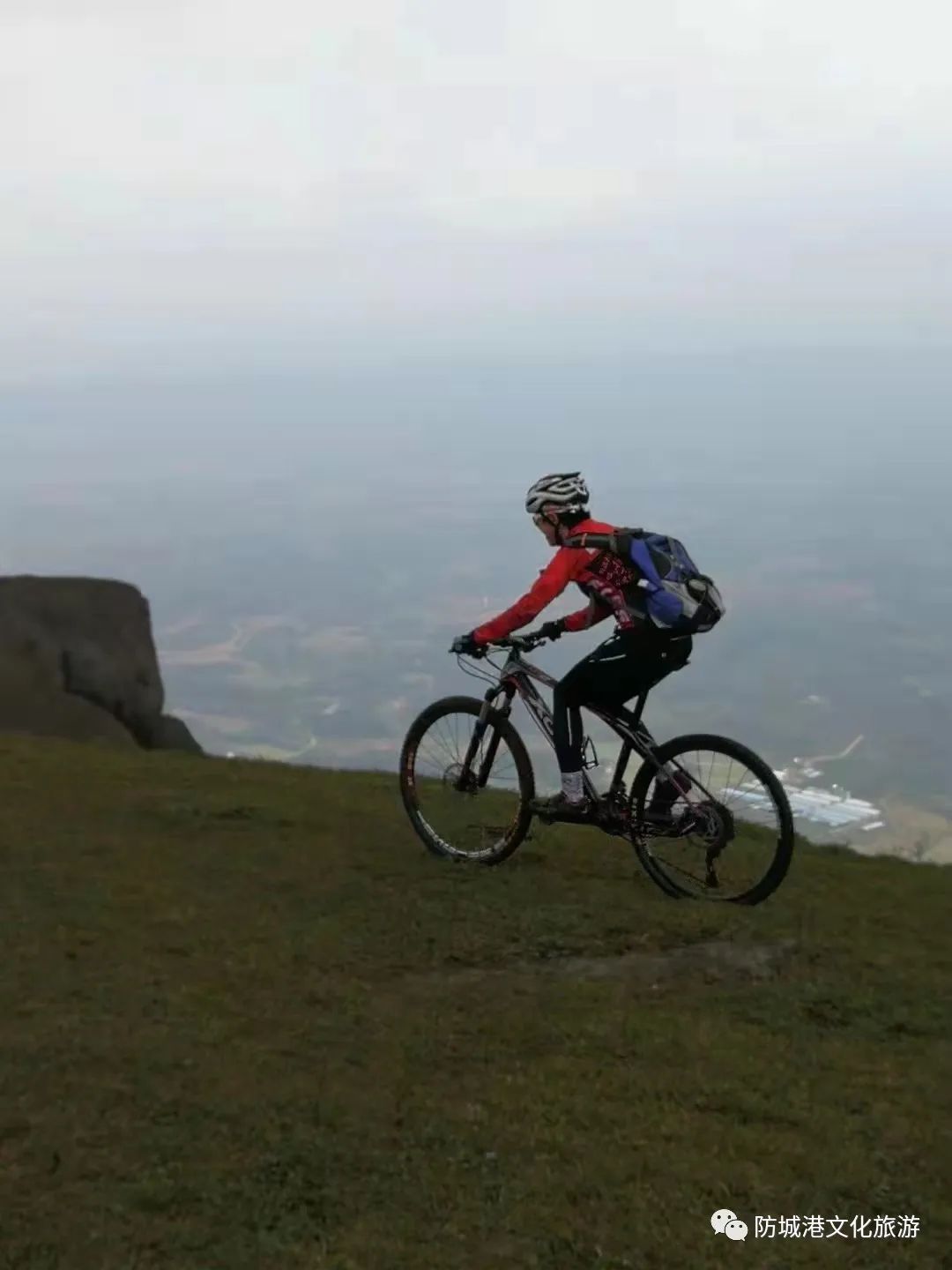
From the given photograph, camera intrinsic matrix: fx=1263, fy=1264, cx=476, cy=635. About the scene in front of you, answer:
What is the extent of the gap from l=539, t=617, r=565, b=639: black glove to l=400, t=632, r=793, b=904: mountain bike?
53 mm

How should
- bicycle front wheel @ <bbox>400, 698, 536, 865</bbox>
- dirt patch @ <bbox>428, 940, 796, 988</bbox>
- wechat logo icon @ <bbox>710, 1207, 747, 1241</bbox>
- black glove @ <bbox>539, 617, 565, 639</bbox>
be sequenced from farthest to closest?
bicycle front wheel @ <bbox>400, 698, 536, 865</bbox> → black glove @ <bbox>539, 617, 565, 639</bbox> → dirt patch @ <bbox>428, 940, 796, 988</bbox> → wechat logo icon @ <bbox>710, 1207, 747, 1241</bbox>

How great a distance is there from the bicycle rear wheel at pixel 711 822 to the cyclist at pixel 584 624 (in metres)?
0.18

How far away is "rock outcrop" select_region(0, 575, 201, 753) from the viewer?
64.9 ft

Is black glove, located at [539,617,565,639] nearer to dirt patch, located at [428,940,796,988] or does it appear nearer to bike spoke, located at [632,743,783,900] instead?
bike spoke, located at [632,743,783,900]

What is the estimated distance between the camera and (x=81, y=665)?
21188 millimetres

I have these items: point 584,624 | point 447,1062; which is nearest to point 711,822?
point 584,624

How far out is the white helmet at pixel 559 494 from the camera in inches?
324

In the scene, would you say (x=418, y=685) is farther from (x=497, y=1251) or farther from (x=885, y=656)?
(x=497, y=1251)

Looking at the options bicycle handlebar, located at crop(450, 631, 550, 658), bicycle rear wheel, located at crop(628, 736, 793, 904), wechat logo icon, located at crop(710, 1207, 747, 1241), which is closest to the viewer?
wechat logo icon, located at crop(710, 1207, 747, 1241)

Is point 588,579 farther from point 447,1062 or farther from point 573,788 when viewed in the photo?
point 447,1062

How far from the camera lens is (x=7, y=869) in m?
8.57

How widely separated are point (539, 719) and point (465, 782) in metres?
0.88

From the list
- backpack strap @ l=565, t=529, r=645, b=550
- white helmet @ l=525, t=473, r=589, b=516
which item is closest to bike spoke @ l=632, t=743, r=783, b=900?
backpack strap @ l=565, t=529, r=645, b=550

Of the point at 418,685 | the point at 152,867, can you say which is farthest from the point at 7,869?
the point at 418,685
